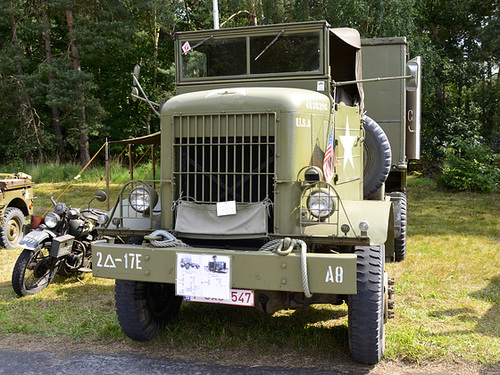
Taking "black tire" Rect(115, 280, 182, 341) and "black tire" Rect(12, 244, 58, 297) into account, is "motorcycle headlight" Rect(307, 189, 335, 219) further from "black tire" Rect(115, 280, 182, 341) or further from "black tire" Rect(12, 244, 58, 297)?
"black tire" Rect(12, 244, 58, 297)

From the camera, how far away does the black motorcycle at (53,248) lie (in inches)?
214

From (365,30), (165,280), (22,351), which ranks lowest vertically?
(22,351)

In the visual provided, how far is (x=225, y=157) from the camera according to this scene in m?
3.92

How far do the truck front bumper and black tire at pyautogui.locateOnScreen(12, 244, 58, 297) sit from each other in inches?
81.9

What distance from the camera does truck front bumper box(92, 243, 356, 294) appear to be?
328cm

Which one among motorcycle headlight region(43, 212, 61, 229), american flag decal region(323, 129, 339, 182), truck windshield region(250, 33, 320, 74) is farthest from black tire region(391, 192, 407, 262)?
motorcycle headlight region(43, 212, 61, 229)

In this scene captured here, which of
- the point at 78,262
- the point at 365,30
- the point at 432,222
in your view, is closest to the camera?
the point at 78,262

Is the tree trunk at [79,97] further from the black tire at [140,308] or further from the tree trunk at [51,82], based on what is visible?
the black tire at [140,308]

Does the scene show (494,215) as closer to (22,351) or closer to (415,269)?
(415,269)

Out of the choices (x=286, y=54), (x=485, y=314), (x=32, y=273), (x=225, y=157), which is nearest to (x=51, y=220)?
(x=32, y=273)

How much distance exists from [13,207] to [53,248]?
3.34m

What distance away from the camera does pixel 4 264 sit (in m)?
6.91

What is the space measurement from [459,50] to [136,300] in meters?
17.7

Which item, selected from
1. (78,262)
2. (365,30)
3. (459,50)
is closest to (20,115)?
(365,30)
